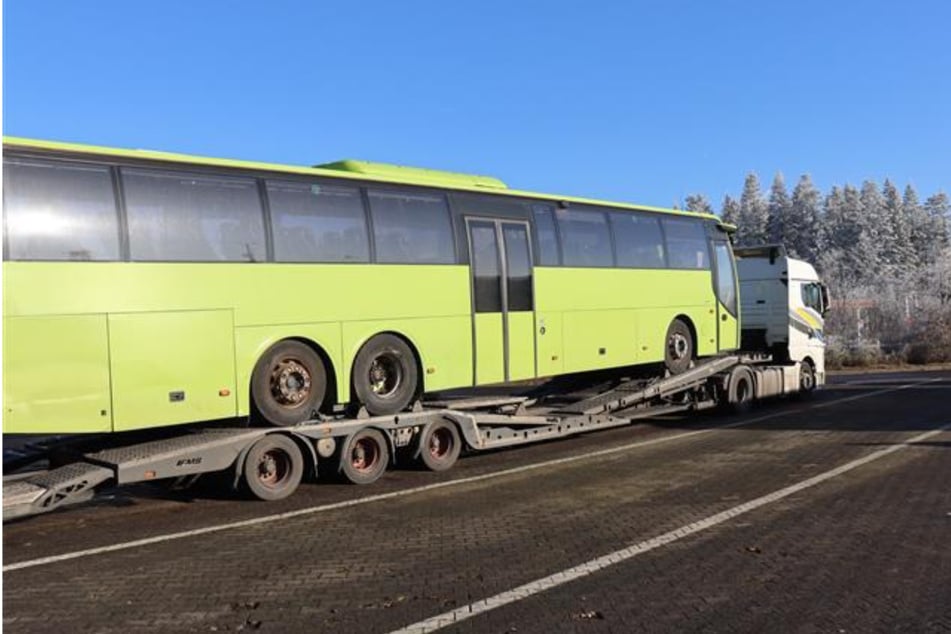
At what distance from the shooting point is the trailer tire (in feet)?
56.0

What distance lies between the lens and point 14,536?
8180mm

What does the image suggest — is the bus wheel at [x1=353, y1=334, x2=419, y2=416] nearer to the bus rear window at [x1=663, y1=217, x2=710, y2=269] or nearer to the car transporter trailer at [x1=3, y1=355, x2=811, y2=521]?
the car transporter trailer at [x1=3, y1=355, x2=811, y2=521]

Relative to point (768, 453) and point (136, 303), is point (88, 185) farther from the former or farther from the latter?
point (768, 453)

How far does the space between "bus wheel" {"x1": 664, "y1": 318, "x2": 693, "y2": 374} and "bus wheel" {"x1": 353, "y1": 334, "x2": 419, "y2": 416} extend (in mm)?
6272

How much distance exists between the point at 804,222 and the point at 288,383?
97884 mm

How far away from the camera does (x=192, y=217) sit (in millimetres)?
9062

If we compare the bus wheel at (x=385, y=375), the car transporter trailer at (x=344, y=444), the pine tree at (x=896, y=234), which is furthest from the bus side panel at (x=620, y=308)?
the pine tree at (x=896, y=234)

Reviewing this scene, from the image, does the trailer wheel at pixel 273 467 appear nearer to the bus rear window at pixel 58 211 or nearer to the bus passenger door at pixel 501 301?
the bus rear window at pixel 58 211

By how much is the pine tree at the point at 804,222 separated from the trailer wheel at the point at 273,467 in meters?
91.8

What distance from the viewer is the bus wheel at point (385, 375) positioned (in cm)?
1047

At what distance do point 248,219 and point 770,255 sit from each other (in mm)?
13622

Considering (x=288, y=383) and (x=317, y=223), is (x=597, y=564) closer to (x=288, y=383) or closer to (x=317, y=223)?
(x=288, y=383)

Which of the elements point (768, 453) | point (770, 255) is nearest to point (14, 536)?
point (768, 453)

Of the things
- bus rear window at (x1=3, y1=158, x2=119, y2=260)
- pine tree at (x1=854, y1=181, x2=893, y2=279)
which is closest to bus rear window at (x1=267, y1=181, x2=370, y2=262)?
bus rear window at (x1=3, y1=158, x2=119, y2=260)
